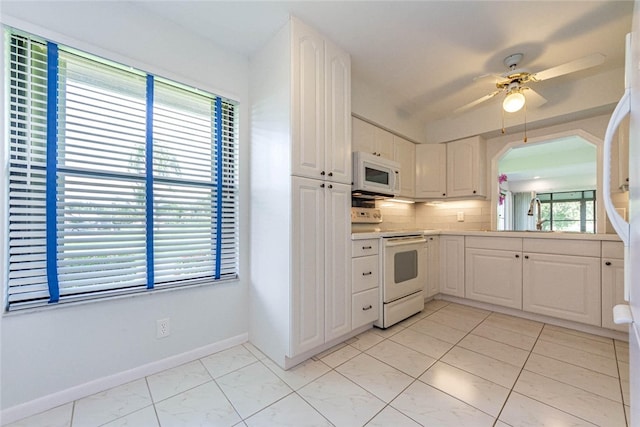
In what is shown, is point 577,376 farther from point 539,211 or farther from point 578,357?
point 539,211

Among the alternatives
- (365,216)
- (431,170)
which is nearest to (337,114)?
(365,216)

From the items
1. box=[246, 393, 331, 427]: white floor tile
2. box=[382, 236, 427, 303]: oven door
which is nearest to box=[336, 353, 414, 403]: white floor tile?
box=[246, 393, 331, 427]: white floor tile

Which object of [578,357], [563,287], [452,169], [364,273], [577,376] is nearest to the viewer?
[577,376]

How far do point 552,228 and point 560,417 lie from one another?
2.33 m

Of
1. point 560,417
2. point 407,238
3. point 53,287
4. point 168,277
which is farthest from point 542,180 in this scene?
point 53,287

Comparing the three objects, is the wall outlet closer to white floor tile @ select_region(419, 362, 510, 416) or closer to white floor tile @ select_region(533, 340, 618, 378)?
white floor tile @ select_region(419, 362, 510, 416)

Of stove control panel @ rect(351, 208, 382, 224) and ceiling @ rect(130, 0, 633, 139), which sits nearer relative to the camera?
ceiling @ rect(130, 0, 633, 139)

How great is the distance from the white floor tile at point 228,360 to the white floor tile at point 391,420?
93cm

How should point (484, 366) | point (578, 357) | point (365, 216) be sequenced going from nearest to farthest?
point (484, 366) → point (578, 357) → point (365, 216)

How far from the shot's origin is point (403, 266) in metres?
2.59

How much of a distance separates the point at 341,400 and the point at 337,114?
194 centimetres

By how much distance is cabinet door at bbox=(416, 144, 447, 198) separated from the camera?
11.5 ft

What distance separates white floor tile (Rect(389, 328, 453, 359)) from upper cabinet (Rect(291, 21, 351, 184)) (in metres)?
1.38

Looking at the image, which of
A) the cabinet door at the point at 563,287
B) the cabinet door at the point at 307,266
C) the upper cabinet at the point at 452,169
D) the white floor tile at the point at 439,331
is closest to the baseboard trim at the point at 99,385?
the cabinet door at the point at 307,266
